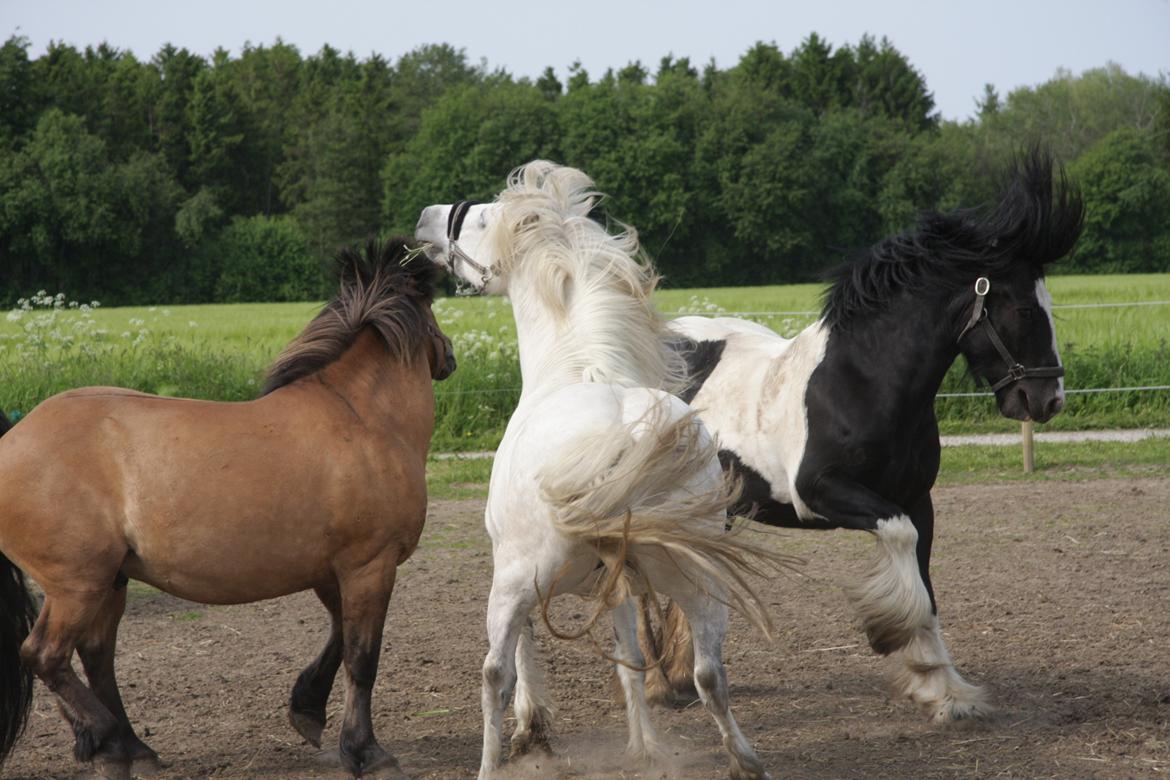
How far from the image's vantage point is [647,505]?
3.25m

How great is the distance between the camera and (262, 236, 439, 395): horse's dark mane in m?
3.96

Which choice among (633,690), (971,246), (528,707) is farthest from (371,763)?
(971,246)

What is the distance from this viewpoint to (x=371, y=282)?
4105 mm

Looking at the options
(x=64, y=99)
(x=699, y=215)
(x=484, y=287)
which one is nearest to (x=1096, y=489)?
(x=484, y=287)

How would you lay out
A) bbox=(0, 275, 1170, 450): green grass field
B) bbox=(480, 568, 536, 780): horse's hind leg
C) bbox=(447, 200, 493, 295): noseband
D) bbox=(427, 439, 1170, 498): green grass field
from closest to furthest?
bbox=(480, 568, 536, 780): horse's hind leg
bbox=(447, 200, 493, 295): noseband
bbox=(427, 439, 1170, 498): green grass field
bbox=(0, 275, 1170, 450): green grass field

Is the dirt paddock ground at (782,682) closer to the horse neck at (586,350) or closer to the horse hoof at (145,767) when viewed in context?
the horse hoof at (145,767)

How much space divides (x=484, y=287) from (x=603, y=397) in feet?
3.94

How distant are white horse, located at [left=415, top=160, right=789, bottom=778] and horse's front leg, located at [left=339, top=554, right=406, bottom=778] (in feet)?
1.27

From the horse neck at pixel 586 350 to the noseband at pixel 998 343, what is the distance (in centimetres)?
129

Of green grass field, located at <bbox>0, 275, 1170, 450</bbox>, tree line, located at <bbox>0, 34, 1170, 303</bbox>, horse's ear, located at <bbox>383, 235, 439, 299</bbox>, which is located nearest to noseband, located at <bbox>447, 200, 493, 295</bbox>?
horse's ear, located at <bbox>383, 235, 439, 299</bbox>

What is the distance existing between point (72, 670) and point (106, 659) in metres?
0.29

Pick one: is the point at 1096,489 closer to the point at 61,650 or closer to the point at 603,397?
the point at 603,397

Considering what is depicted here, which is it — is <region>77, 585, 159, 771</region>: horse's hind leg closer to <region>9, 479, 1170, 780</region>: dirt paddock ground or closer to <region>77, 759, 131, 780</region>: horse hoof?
<region>77, 759, 131, 780</region>: horse hoof

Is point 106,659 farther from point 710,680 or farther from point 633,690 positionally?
point 710,680
